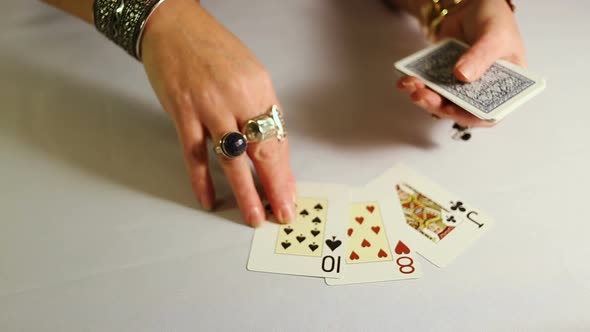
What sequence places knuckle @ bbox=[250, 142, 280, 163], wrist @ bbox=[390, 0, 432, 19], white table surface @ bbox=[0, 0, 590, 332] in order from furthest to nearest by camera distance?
wrist @ bbox=[390, 0, 432, 19] → knuckle @ bbox=[250, 142, 280, 163] → white table surface @ bbox=[0, 0, 590, 332]

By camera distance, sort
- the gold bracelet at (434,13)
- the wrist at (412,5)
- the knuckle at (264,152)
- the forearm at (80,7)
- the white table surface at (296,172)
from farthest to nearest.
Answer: the wrist at (412,5)
the gold bracelet at (434,13)
the forearm at (80,7)
the knuckle at (264,152)
the white table surface at (296,172)

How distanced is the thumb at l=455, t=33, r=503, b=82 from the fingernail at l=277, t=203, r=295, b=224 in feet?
1.47

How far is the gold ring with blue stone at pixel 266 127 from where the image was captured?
2.79 ft

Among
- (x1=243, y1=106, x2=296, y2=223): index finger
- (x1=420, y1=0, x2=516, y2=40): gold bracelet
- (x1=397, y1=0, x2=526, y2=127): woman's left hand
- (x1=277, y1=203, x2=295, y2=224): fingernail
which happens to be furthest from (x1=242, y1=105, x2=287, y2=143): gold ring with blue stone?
(x1=420, y1=0, x2=516, y2=40): gold bracelet

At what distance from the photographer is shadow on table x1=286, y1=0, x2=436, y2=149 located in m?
1.06

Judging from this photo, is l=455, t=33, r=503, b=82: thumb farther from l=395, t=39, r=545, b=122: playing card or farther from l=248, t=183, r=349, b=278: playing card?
l=248, t=183, r=349, b=278: playing card

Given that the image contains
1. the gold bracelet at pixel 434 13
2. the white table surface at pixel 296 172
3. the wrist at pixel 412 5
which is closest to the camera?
the white table surface at pixel 296 172

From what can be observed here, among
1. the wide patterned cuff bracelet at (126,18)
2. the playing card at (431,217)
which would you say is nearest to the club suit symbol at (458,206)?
the playing card at (431,217)

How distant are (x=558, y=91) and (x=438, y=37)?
327 mm

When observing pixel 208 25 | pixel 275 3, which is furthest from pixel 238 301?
pixel 275 3

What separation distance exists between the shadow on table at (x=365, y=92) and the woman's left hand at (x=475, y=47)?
114mm

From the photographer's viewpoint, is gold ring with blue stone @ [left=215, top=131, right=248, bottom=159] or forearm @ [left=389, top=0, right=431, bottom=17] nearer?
gold ring with blue stone @ [left=215, top=131, right=248, bottom=159]

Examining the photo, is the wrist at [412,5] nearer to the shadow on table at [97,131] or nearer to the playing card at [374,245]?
the playing card at [374,245]

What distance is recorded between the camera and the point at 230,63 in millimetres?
884
